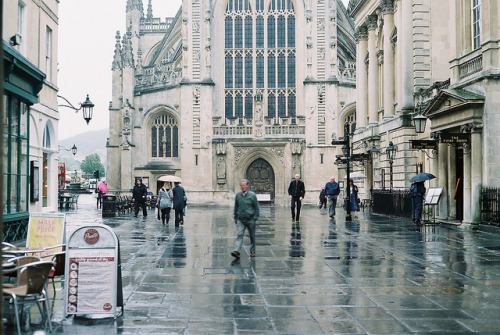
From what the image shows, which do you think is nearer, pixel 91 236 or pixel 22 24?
pixel 91 236

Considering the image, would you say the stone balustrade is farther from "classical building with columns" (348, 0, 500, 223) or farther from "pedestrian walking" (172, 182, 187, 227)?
"pedestrian walking" (172, 182, 187, 227)

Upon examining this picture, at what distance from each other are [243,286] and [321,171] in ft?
110

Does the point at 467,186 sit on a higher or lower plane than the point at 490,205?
higher

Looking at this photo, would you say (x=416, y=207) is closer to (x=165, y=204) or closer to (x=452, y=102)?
(x=452, y=102)

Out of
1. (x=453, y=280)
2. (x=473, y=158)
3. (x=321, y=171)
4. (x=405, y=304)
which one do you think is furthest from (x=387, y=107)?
(x=405, y=304)

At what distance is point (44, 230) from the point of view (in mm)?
8305

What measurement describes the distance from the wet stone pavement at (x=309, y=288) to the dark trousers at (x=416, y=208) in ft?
16.8

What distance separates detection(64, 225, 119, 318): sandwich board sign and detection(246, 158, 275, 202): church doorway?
37.4 meters

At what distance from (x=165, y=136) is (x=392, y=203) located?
81.8 ft

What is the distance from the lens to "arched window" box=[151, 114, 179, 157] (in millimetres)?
45531

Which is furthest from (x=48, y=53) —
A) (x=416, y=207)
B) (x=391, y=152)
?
(x=391, y=152)

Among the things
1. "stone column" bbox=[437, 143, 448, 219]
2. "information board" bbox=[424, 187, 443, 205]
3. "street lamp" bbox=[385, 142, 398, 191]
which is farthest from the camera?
"street lamp" bbox=[385, 142, 398, 191]

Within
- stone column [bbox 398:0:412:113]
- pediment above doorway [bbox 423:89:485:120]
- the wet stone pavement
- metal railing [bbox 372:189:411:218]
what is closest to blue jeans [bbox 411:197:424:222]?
metal railing [bbox 372:189:411:218]

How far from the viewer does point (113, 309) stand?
6375 mm
